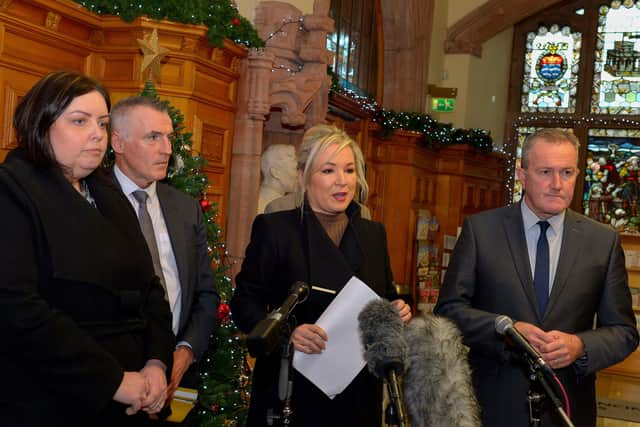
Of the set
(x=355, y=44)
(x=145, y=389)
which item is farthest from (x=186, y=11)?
(x=355, y=44)

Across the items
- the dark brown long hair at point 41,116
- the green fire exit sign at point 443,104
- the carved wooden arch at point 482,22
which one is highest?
the carved wooden arch at point 482,22

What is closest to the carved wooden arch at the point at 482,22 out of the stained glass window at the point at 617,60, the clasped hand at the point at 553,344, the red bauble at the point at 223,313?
the stained glass window at the point at 617,60

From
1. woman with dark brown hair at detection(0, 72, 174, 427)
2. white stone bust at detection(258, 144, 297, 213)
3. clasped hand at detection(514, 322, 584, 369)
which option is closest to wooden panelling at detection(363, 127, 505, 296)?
white stone bust at detection(258, 144, 297, 213)

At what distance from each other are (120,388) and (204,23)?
3.73 metres

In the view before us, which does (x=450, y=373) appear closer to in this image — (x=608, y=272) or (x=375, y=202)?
(x=608, y=272)

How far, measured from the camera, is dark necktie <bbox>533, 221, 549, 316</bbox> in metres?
2.91

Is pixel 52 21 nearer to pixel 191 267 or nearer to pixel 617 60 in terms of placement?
pixel 191 267

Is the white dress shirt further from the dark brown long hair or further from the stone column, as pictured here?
the stone column

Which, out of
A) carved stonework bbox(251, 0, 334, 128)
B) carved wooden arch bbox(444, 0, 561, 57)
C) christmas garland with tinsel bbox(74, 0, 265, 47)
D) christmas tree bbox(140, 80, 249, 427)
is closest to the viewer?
christmas tree bbox(140, 80, 249, 427)

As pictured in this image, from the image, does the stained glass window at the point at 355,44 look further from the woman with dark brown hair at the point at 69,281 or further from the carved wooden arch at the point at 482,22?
the woman with dark brown hair at the point at 69,281

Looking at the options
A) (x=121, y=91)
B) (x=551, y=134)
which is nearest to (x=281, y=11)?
(x=121, y=91)

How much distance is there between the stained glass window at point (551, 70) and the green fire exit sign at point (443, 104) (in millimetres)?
2118

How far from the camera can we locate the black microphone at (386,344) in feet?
6.60

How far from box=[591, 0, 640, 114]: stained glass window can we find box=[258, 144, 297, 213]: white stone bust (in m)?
8.03
